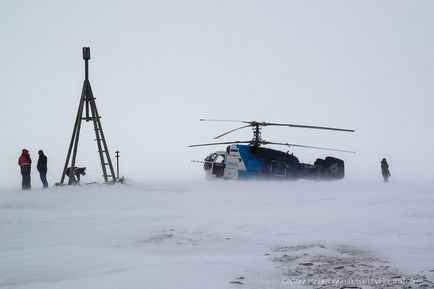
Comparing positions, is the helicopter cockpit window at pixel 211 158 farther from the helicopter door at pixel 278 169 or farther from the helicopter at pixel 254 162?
the helicopter door at pixel 278 169

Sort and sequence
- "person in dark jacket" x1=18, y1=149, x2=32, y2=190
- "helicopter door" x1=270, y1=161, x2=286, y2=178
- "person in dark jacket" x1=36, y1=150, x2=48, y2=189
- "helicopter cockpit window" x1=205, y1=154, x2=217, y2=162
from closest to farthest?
1. "person in dark jacket" x1=18, y1=149, x2=32, y2=190
2. "person in dark jacket" x1=36, y1=150, x2=48, y2=189
3. "helicopter cockpit window" x1=205, y1=154, x2=217, y2=162
4. "helicopter door" x1=270, y1=161, x2=286, y2=178

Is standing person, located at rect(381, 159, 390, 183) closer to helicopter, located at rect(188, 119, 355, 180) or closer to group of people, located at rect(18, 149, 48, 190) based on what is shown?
helicopter, located at rect(188, 119, 355, 180)

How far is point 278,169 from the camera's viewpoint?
21.5 meters

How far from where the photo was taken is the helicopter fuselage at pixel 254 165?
67.1 feet

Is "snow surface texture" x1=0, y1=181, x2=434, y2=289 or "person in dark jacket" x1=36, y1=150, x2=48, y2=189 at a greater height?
"person in dark jacket" x1=36, y1=150, x2=48, y2=189

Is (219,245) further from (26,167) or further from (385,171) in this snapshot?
(385,171)

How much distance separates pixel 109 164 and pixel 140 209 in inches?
305

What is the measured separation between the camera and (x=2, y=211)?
8.51 m

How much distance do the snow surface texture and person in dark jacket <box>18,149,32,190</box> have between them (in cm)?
531

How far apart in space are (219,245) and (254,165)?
15.8 m

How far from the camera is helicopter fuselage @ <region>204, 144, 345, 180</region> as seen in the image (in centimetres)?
2044

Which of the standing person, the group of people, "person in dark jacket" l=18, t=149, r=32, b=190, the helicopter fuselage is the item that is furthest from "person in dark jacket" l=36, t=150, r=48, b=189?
the standing person

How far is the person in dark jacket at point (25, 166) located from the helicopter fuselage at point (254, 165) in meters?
9.00

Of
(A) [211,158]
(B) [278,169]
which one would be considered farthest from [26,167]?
(B) [278,169]
